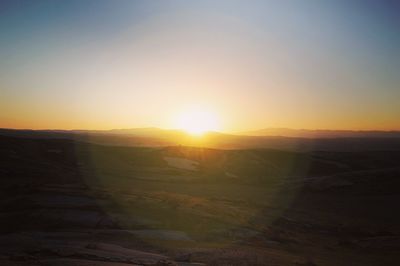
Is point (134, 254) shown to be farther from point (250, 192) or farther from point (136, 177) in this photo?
point (136, 177)

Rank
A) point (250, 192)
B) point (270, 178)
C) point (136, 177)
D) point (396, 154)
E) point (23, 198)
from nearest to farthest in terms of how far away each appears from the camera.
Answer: point (23, 198) < point (250, 192) < point (136, 177) < point (270, 178) < point (396, 154)

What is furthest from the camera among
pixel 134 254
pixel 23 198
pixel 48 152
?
pixel 48 152

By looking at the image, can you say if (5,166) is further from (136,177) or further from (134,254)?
(134,254)

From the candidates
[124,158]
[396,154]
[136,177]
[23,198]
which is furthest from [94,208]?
[396,154]

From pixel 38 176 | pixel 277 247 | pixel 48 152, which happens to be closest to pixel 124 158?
pixel 48 152

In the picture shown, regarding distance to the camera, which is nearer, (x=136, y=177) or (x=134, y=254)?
(x=134, y=254)

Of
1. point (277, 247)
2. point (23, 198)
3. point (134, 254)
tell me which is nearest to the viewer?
point (134, 254)
